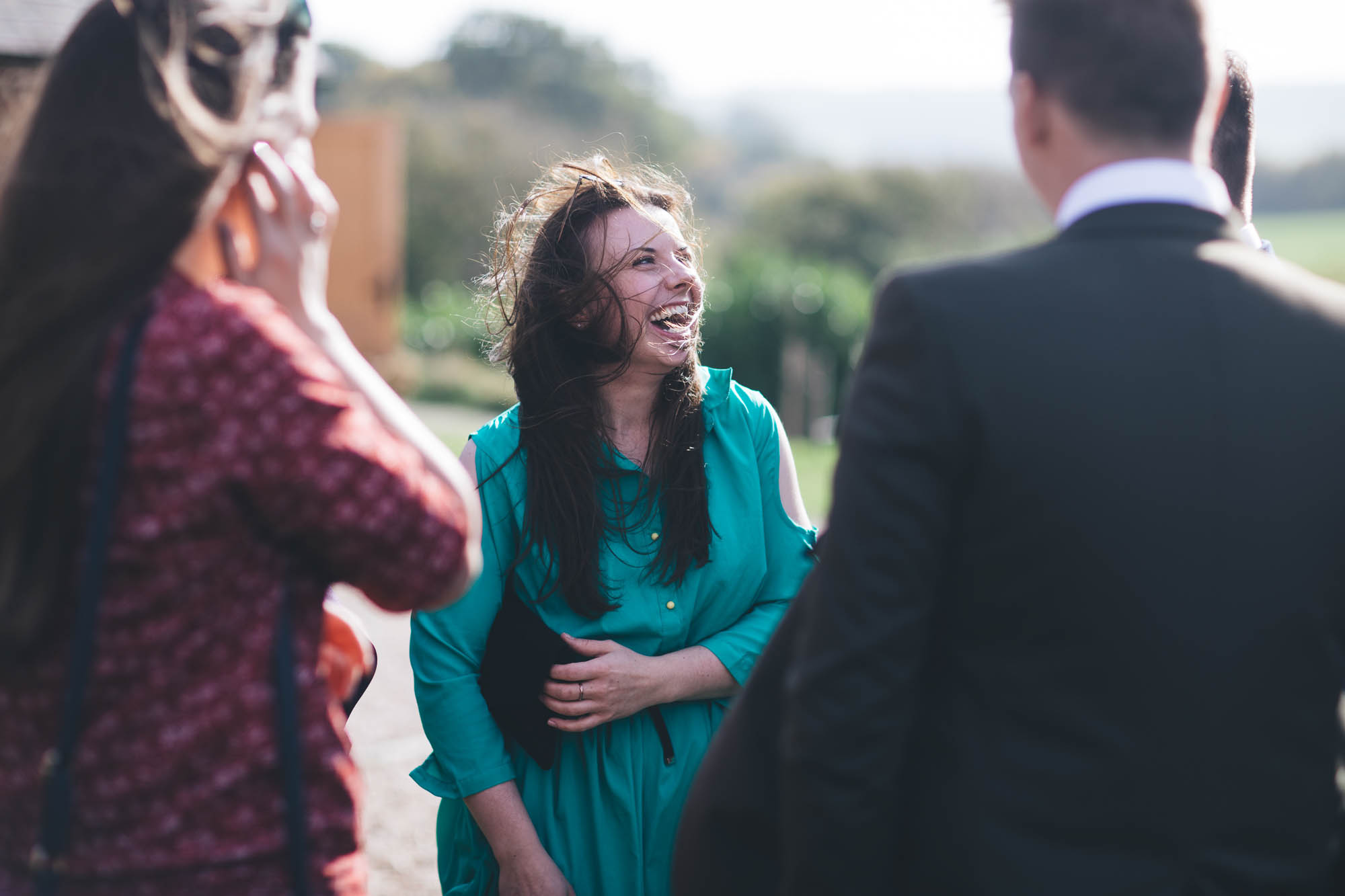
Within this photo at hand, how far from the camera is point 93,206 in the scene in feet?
4.39

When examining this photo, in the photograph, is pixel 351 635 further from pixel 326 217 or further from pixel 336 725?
pixel 326 217

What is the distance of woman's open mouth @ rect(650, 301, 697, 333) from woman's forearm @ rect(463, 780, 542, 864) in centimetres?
103

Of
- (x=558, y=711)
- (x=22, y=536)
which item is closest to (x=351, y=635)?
(x=22, y=536)

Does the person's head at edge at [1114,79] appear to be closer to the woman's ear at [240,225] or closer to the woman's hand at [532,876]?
the woman's ear at [240,225]

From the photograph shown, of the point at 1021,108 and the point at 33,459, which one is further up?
the point at 1021,108

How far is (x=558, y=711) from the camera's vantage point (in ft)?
7.47

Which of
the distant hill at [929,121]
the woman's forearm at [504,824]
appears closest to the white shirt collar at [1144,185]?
the woman's forearm at [504,824]

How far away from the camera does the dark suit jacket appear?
1349mm

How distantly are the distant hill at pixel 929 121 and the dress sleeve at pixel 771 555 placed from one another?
3527 cm

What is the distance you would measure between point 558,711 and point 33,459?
3.99 ft

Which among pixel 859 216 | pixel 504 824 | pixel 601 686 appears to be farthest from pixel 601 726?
pixel 859 216

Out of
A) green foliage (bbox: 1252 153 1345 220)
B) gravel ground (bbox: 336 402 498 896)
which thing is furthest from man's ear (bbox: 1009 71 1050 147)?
green foliage (bbox: 1252 153 1345 220)

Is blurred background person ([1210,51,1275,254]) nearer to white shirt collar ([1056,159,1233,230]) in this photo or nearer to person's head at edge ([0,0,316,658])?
white shirt collar ([1056,159,1233,230])

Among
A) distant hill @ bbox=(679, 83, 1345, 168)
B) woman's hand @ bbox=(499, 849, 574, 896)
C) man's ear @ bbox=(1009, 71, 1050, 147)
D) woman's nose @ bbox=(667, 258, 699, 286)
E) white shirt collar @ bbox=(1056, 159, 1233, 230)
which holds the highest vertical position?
distant hill @ bbox=(679, 83, 1345, 168)
